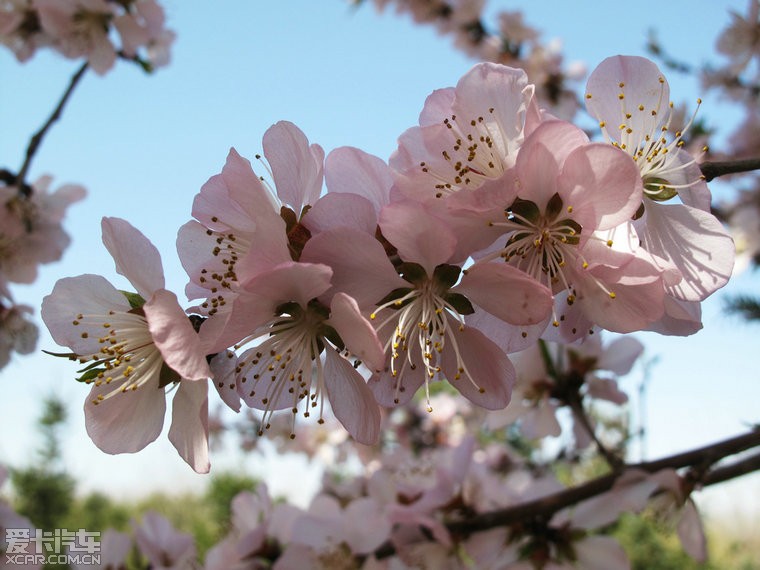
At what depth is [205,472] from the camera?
29.5 inches

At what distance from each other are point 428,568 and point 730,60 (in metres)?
2.60

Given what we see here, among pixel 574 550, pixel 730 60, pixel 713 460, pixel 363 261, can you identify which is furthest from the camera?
pixel 730 60

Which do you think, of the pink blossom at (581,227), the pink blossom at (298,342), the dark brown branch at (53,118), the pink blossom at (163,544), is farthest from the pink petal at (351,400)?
the dark brown branch at (53,118)

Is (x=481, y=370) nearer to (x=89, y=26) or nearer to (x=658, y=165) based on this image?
(x=658, y=165)

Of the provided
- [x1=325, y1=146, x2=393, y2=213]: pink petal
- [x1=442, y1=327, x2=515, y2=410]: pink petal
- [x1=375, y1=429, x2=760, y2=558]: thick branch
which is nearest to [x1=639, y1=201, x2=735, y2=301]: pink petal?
[x1=442, y1=327, x2=515, y2=410]: pink petal

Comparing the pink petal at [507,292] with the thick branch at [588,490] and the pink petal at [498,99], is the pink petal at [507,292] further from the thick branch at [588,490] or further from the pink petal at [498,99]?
Answer: the thick branch at [588,490]

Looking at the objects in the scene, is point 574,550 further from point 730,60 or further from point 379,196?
point 730,60

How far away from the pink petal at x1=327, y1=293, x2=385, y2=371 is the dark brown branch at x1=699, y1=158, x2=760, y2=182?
1.45 ft

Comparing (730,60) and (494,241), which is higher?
(730,60)

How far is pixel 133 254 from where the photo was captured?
777 mm

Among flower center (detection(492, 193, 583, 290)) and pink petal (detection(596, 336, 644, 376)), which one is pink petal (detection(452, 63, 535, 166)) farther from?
pink petal (detection(596, 336, 644, 376))

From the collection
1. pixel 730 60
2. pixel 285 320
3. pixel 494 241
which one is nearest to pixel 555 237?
pixel 494 241

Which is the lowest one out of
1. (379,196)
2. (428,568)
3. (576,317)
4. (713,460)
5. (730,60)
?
(428,568)

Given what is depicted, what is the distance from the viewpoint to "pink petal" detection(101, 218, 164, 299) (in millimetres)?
774
